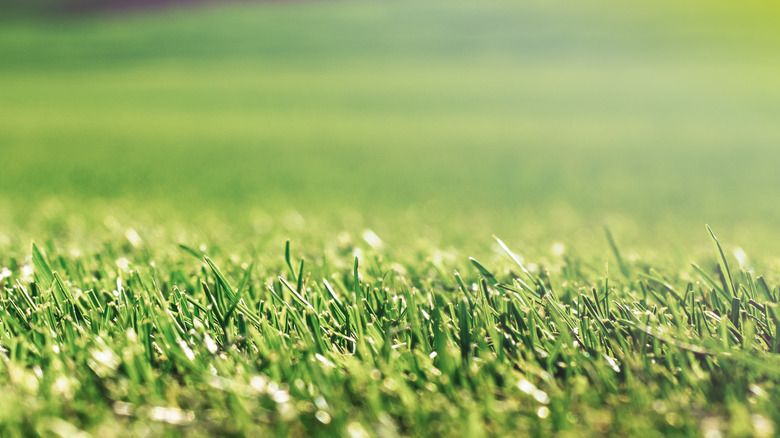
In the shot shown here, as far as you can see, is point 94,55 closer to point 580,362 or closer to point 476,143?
point 476,143

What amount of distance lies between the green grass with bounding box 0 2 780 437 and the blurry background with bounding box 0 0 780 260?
0.27ft

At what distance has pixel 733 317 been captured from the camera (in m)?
0.99

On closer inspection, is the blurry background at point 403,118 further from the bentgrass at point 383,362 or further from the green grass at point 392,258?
the bentgrass at point 383,362

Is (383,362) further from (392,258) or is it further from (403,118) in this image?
(403,118)

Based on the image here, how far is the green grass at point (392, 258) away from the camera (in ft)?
2.43

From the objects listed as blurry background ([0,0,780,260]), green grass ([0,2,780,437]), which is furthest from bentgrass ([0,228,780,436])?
blurry background ([0,0,780,260])

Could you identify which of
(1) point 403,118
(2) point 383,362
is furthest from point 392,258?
(1) point 403,118

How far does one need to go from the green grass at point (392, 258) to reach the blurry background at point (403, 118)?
0.08 meters

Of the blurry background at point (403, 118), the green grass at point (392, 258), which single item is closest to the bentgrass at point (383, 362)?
the green grass at point (392, 258)

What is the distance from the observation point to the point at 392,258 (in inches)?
64.7

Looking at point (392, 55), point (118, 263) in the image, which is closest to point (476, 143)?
point (118, 263)

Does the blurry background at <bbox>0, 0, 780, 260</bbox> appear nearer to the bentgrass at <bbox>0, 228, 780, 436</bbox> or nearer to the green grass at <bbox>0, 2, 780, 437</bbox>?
the green grass at <bbox>0, 2, 780, 437</bbox>

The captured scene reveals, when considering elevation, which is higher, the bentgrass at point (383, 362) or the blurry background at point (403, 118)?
the bentgrass at point (383, 362)

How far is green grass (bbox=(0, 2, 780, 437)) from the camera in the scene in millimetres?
740
